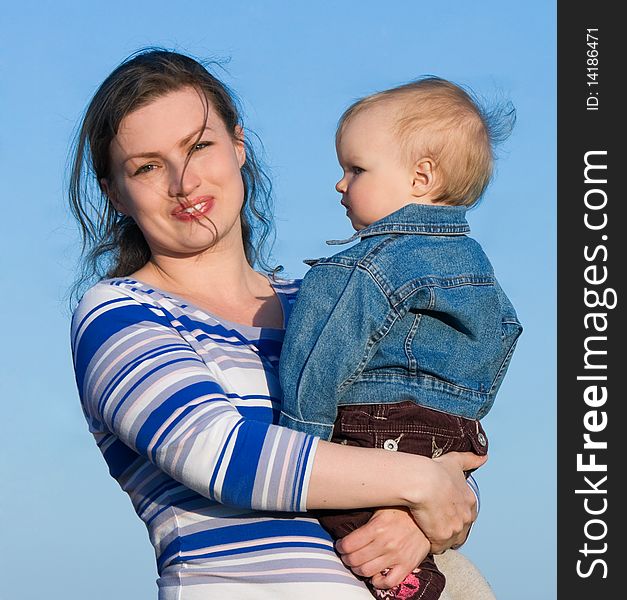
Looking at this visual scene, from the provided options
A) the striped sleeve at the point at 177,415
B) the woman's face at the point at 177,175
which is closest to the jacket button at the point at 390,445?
the striped sleeve at the point at 177,415

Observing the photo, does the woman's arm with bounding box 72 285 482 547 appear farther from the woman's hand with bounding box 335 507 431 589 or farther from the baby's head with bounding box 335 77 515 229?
the baby's head with bounding box 335 77 515 229

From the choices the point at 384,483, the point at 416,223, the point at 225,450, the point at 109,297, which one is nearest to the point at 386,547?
the point at 384,483

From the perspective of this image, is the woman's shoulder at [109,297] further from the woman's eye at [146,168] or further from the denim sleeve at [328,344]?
the denim sleeve at [328,344]

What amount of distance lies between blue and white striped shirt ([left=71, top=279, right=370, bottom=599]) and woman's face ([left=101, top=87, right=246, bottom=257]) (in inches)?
10.2

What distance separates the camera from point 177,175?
143 inches

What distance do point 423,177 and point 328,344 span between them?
0.64m

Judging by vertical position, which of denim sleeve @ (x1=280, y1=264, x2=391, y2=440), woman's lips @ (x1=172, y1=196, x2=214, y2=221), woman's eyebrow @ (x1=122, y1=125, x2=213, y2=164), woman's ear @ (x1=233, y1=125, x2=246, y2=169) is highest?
woman's ear @ (x1=233, y1=125, x2=246, y2=169)

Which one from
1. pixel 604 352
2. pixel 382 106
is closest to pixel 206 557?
pixel 382 106

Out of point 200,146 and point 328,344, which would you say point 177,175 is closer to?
point 200,146

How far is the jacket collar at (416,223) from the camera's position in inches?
131

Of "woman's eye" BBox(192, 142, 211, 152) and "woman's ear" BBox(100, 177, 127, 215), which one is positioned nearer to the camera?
"woman's eye" BBox(192, 142, 211, 152)

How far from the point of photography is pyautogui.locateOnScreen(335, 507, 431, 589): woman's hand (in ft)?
10.1

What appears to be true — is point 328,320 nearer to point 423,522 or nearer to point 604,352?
point 423,522

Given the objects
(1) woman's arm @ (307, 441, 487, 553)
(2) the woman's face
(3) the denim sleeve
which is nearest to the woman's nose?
(2) the woman's face
